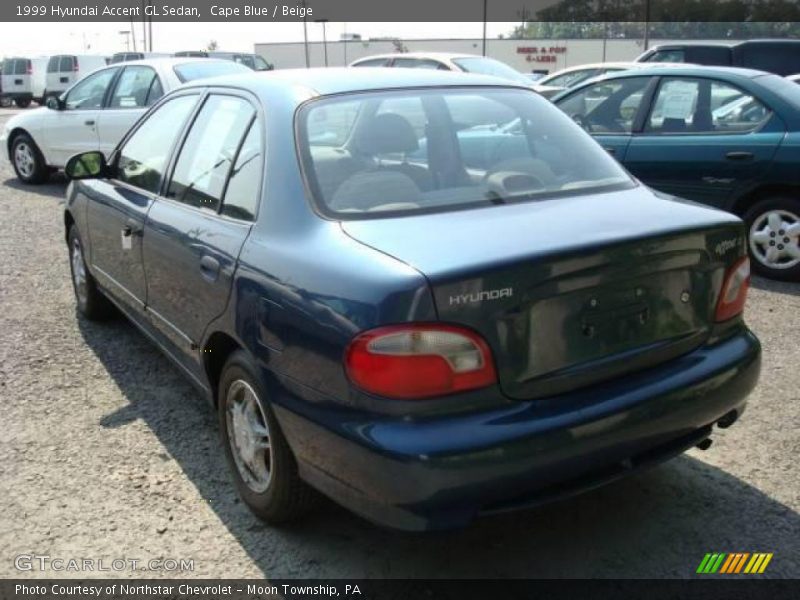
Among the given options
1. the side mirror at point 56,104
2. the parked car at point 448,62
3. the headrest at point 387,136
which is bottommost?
the side mirror at point 56,104

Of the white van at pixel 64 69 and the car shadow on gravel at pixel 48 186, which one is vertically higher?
the white van at pixel 64 69

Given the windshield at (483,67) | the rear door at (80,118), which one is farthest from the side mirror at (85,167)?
the windshield at (483,67)

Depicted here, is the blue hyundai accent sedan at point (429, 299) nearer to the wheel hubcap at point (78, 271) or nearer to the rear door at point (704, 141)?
the wheel hubcap at point (78, 271)

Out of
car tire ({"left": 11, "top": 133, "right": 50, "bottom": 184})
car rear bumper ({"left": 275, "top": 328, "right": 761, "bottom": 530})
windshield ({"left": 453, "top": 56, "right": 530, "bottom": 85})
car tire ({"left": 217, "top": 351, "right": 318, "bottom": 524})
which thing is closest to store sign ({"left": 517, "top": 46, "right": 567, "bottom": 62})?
windshield ({"left": 453, "top": 56, "right": 530, "bottom": 85})

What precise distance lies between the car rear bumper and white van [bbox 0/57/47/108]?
32.7 m

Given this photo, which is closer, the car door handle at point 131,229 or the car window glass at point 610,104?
the car door handle at point 131,229

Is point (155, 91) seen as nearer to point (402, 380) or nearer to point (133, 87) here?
point (133, 87)

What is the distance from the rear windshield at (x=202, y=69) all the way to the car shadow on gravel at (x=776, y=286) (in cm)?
561

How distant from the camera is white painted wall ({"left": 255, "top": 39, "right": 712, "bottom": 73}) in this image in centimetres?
4509

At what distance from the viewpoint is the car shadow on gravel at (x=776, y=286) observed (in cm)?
584

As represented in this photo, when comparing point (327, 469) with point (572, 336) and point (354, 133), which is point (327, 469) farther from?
point (354, 133)

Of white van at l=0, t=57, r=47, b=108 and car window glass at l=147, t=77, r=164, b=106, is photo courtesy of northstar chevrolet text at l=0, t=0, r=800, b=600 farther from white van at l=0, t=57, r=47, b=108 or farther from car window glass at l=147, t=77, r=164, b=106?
white van at l=0, t=57, r=47, b=108

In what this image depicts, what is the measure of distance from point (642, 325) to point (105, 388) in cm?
295

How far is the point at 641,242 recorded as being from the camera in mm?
2596
